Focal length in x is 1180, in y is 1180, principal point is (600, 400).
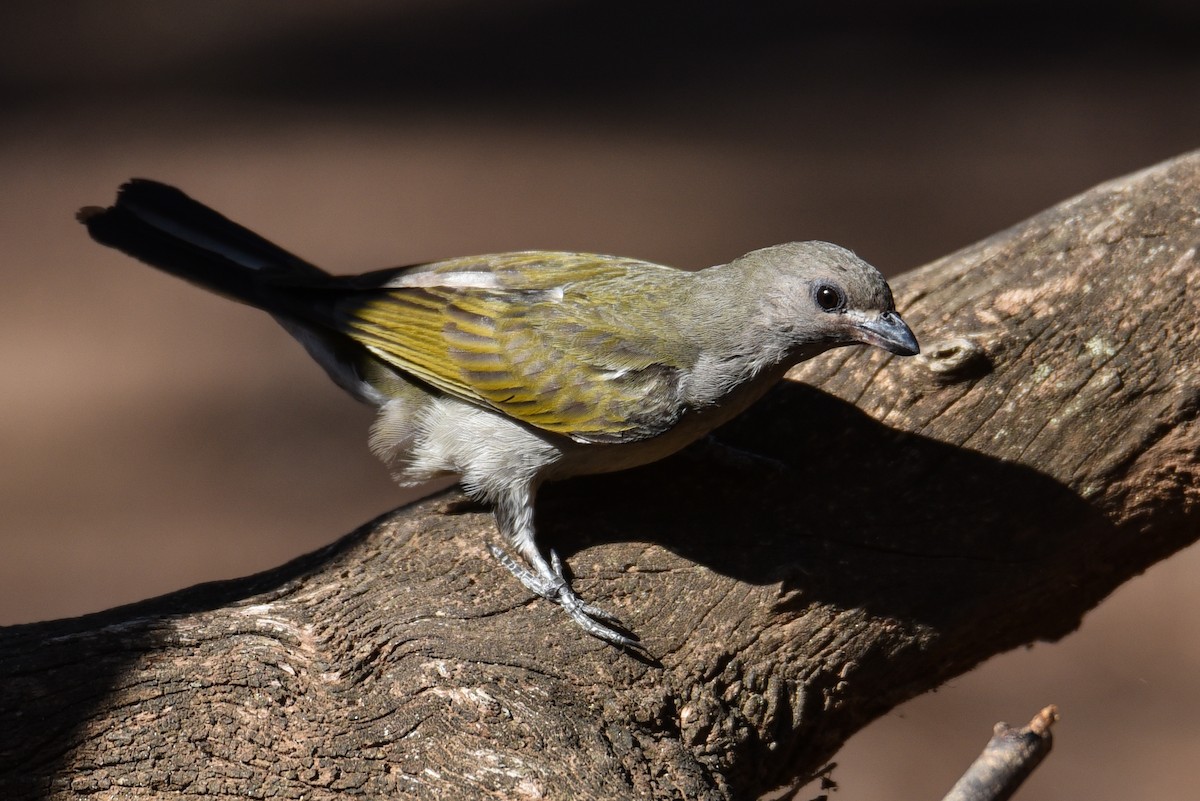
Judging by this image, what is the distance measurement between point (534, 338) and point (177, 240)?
150cm

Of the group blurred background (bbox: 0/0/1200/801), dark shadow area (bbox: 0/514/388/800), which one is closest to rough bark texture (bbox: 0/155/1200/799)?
dark shadow area (bbox: 0/514/388/800)

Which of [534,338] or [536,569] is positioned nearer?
[536,569]

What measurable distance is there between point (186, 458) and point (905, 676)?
223 inches

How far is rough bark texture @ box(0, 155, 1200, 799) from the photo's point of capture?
2.84 m

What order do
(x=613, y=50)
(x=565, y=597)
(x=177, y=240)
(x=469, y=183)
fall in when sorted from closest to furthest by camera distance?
(x=565, y=597), (x=177, y=240), (x=469, y=183), (x=613, y=50)

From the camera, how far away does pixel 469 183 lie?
1030 centimetres

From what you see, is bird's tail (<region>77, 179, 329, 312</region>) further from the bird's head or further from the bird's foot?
the bird's head

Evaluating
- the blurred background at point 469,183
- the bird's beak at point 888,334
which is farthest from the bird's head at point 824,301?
the blurred background at point 469,183

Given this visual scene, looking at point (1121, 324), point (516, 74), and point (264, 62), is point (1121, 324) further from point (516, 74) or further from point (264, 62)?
point (264, 62)

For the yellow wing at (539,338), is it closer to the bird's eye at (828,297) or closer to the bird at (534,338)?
the bird at (534,338)

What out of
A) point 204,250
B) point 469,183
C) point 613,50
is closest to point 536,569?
point 204,250

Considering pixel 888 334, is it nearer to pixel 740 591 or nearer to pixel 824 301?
pixel 824 301

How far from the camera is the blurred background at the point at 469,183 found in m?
6.66

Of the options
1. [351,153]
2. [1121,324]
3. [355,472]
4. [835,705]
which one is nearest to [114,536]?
[355,472]
